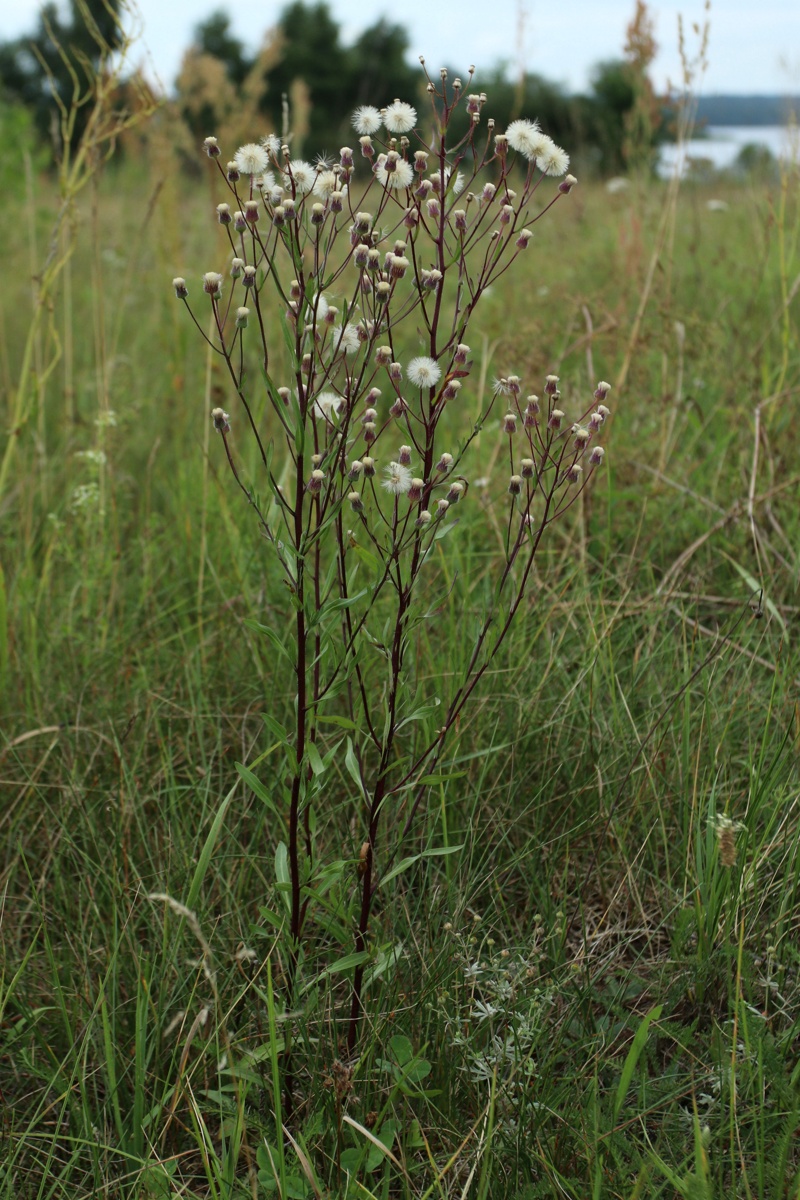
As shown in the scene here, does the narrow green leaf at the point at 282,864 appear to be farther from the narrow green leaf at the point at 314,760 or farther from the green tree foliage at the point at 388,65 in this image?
the green tree foliage at the point at 388,65

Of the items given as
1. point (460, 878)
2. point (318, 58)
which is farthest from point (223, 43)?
point (460, 878)

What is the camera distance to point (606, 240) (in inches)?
239

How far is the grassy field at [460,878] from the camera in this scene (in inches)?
52.9

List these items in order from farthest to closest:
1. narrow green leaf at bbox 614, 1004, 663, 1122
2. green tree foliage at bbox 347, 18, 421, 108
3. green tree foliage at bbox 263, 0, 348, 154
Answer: green tree foliage at bbox 347, 18, 421, 108 → green tree foliage at bbox 263, 0, 348, 154 → narrow green leaf at bbox 614, 1004, 663, 1122

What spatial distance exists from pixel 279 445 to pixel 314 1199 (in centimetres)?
244

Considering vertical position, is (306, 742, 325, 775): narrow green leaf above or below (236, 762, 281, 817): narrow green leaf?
above

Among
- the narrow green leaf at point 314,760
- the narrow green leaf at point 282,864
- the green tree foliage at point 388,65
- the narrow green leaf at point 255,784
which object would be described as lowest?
the narrow green leaf at point 282,864

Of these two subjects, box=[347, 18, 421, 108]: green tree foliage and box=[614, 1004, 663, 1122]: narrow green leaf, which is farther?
box=[347, 18, 421, 108]: green tree foliage

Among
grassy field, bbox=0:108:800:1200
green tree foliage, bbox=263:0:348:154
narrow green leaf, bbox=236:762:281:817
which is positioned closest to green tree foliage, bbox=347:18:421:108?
green tree foliage, bbox=263:0:348:154

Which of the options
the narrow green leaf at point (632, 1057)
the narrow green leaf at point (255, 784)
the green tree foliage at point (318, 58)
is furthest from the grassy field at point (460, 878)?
the green tree foliage at point (318, 58)

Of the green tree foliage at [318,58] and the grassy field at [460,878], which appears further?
the green tree foliage at [318,58]

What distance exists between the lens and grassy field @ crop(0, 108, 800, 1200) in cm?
134

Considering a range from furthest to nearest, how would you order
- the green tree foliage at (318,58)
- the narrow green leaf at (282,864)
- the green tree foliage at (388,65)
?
the green tree foliage at (388,65), the green tree foliage at (318,58), the narrow green leaf at (282,864)

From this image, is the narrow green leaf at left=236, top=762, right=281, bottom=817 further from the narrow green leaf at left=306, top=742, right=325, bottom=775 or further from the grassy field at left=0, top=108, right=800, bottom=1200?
the grassy field at left=0, top=108, right=800, bottom=1200
